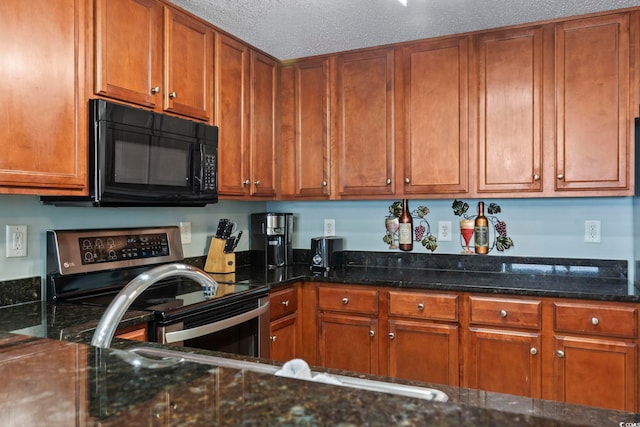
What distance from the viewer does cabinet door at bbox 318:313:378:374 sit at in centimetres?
267

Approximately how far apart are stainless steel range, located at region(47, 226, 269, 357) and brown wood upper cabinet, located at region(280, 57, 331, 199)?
3.00ft

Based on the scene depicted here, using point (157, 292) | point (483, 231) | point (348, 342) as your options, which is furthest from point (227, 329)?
point (483, 231)

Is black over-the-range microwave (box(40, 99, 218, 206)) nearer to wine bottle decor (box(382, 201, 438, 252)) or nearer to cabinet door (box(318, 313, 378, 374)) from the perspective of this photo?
cabinet door (box(318, 313, 378, 374))

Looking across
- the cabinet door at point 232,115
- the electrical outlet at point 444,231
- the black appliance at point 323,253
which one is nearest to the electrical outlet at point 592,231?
the electrical outlet at point 444,231

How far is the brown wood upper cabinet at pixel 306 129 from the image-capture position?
3.12 metres

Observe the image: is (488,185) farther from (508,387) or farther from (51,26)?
(51,26)

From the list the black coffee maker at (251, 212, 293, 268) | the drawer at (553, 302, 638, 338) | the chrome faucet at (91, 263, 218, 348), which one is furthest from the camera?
the black coffee maker at (251, 212, 293, 268)

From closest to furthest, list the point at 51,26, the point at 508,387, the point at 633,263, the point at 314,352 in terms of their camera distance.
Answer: the point at 51,26 < the point at 508,387 < the point at 633,263 < the point at 314,352

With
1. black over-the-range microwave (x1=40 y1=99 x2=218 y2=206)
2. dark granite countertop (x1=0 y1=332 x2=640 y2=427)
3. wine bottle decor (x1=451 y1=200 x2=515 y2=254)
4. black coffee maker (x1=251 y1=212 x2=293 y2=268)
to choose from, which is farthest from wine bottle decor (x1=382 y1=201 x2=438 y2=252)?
dark granite countertop (x1=0 y1=332 x2=640 y2=427)

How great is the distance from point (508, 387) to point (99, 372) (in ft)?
7.19

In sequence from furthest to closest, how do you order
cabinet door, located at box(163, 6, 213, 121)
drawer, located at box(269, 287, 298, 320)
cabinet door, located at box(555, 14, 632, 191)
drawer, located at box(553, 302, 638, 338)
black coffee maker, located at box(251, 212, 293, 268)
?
black coffee maker, located at box(251, 212, 293, 268) → drawer, located at box(269, 287, 298, 320) → cabinet door, located at box(555, 14, 632, 191) → cabinet door, located at box(163, 6, 213, 121) → drawer, located at box(553, 302, 638, 338)

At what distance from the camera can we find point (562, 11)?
2.44m

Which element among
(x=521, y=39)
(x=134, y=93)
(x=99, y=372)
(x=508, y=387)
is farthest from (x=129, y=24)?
(x=508, y=387)

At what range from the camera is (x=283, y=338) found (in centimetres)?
271
